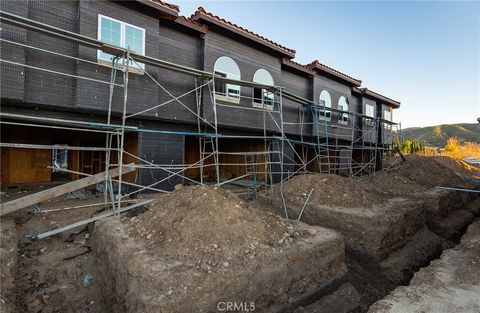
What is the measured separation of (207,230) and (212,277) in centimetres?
92

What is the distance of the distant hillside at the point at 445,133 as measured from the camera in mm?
55709

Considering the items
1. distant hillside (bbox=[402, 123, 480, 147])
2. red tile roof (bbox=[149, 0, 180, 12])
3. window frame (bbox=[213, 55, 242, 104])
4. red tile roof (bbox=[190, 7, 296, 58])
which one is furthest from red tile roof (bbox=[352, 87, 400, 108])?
distant hillside (bbox=[402, 123, 480, 147])

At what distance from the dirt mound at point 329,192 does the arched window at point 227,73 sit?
4.50 meters

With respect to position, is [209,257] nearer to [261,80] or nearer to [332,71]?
[261,80]

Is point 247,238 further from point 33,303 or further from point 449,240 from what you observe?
point 449,240

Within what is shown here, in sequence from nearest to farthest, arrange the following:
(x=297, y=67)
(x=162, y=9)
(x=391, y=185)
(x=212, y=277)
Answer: (x=212, y=277), (x=162, y=9), (x=391, y=185), (x=297, y=67)

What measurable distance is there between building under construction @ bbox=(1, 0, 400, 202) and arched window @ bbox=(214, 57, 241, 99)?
0.04 meters

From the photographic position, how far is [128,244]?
3.96 metres

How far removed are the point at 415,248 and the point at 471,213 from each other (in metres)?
5.87

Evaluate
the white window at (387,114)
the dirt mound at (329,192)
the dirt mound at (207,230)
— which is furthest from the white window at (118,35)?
the white window at (387,114)

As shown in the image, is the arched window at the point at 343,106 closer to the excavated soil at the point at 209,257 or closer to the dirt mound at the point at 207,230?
the excavated soil at the point at 209,257

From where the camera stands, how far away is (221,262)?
138 inches

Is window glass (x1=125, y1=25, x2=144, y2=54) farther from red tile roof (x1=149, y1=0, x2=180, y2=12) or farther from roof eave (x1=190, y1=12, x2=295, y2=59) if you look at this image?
roof eave (x1=190, y1=12, x2=295, y2=59)
